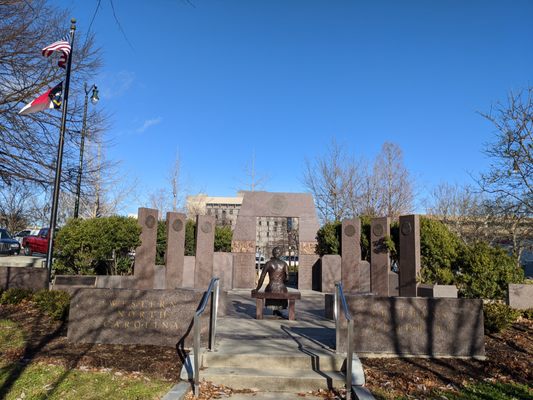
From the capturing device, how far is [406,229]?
43.9 ft

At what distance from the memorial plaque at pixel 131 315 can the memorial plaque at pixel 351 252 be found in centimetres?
1011

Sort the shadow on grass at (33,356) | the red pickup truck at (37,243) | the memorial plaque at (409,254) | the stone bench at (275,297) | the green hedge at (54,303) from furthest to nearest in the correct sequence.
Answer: the red pickup truck at (37,243), the memorial plaque at (409,254), the stone bench at (275,297), the green hedge at (54,303), the shadow on grass at (33,356)

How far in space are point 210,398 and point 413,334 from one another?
3.61 meters

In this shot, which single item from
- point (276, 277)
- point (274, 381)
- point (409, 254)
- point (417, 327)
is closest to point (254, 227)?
point (409, 254)

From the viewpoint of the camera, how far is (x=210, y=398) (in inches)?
193

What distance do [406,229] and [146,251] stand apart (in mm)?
9092

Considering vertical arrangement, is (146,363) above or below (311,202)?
below

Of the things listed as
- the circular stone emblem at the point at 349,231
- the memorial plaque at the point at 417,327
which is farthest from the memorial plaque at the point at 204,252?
the memorial plaque at the point at 417,327

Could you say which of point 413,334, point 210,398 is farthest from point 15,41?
point 413,334

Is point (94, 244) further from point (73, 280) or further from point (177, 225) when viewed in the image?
point (177, 225)

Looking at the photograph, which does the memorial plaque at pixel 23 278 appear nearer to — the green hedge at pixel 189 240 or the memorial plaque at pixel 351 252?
the green hedge at pixel 189 240

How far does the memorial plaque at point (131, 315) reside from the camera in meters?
6.71

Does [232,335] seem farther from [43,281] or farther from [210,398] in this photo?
[43,281]

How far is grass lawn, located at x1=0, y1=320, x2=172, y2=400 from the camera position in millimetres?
4727
